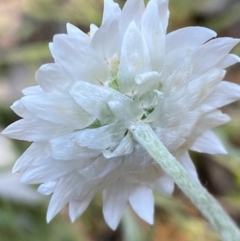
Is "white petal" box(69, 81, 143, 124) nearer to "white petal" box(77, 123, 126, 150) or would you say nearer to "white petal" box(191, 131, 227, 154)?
"white petal" box(77, 123, 126, 150)

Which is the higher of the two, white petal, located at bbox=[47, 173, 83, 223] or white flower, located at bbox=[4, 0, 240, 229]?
white flower, located at bbox=[4, 0, 240, 229]

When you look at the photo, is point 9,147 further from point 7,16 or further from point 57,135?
point 57,135

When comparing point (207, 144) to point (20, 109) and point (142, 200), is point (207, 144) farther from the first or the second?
point (20, 109)

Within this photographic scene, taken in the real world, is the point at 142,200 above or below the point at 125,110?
below

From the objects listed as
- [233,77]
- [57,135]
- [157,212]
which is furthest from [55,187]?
[233,77]

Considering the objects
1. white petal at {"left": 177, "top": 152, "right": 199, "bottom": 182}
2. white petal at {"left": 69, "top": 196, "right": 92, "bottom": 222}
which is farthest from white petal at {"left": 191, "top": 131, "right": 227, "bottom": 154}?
white petal at {"left": 69, "top": 196, "right": 92, "bottom": 222}

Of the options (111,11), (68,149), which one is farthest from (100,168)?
(111,11)
